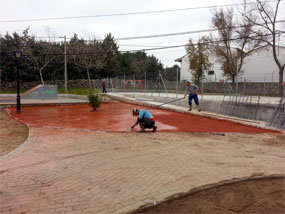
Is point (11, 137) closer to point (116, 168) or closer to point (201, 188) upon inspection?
point (116, 168)

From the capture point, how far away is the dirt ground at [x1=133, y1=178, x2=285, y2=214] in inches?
130

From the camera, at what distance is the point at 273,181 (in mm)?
4211

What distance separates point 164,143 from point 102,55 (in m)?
30.2

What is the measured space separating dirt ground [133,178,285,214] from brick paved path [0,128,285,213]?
239 millimetres

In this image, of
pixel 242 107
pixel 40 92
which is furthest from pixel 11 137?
pixel 40 92

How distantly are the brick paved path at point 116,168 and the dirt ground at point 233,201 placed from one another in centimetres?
24

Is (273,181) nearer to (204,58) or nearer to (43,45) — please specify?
(204,58)

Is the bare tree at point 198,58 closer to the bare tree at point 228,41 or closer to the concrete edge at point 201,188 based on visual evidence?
the bare tree at point 228,41

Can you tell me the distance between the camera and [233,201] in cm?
350

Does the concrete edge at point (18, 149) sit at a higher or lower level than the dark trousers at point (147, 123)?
lower

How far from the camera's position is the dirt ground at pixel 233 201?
3293 mm

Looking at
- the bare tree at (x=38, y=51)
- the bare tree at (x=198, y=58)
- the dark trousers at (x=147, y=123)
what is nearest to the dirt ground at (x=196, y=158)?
the dark trousers at (x=147, y=123)

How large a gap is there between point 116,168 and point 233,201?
7.29 ft

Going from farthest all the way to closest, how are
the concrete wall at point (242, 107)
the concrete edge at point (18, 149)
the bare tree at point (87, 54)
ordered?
the bare tree at point (87, 54)
the concrete wall at point (242, 107)
the concrete edge at point (18, 149)
